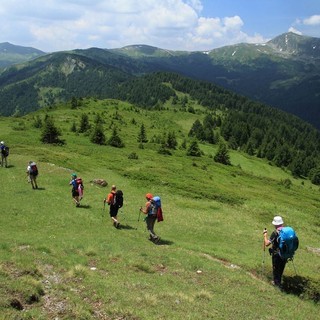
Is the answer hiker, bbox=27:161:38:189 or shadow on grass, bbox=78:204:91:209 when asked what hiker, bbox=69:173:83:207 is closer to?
shadow on grass, bbox=78:204:91:209

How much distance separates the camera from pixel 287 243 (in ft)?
59.6

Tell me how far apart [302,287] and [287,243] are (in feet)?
11.3

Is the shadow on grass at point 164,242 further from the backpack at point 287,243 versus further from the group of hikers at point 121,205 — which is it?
the backpack at point 287,243

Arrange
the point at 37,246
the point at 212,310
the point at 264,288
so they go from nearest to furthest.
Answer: the point at 212,310
the point at 264,288
the point at 37,246

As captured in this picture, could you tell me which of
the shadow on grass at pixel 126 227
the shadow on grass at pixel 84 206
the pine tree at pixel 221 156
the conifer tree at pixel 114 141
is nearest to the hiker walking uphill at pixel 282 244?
the shadow on grass at pixel 126 227

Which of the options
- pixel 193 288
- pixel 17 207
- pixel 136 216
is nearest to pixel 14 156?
pixel 17 207

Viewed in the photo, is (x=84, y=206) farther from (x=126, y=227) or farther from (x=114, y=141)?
(x=114, y=141)

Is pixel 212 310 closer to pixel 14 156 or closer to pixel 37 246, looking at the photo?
pixel 37 246

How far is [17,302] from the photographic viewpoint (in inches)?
526

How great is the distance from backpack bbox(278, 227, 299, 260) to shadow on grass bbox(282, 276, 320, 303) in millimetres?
2697

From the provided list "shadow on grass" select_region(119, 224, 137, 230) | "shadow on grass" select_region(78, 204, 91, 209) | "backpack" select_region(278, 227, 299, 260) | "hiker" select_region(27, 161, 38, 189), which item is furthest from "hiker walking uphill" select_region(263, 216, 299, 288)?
"hiker" select_region(27, 161, 38, 189)

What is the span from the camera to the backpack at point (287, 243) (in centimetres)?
1811

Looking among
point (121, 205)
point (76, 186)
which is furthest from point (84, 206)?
point (121, 205)

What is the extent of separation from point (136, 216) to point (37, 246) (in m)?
14.0
